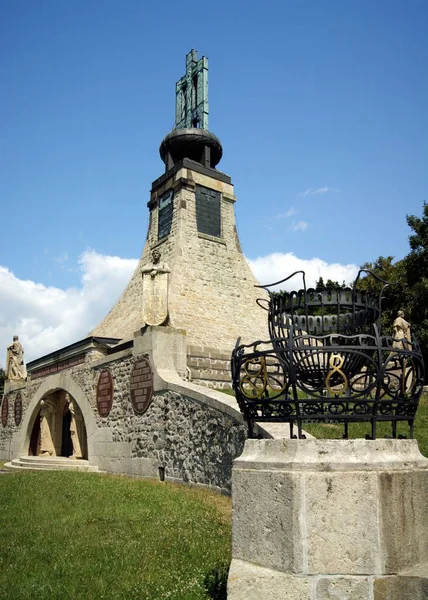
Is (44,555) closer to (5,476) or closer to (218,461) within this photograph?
(218,461)

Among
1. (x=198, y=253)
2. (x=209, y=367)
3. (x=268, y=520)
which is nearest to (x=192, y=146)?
(x=198, y=253)

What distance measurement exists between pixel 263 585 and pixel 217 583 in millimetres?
1756

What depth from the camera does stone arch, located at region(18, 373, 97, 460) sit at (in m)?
13.5

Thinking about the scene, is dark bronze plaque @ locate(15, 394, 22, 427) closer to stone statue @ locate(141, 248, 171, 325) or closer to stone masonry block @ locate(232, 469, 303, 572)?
stone statue @ locate(141, 248, 171, 325)

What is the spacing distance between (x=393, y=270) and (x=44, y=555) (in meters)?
22.0

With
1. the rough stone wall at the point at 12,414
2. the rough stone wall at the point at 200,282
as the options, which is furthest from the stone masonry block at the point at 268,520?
the rough stone wall at the point at 12,414

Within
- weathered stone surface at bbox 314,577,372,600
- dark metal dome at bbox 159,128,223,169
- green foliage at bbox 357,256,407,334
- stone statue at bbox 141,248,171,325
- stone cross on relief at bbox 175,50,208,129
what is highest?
stone cross on relief at bbox 175,50,208,129

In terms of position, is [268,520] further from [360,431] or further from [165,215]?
[165,215]

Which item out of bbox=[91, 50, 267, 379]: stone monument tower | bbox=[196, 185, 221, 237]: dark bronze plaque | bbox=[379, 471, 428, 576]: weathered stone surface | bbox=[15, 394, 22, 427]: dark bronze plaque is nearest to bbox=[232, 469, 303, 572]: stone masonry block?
bbox=[379, 471, 428, 576]: weathered stone surface

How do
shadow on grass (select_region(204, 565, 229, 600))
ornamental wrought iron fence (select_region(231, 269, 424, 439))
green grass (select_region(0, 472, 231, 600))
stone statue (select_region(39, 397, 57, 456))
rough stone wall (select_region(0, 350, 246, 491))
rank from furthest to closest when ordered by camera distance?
stone statue (select_region(39, 397, 57, 456)) < rough stone wall (select_region(0, 350, 246, 491)) < green grass (select_region(0, 472, 231, 600)) < shadow on grass (select_region(204, 565, 229, 600)) < ornamental wrought iron fence (select_region(231, 269, 424, 439))

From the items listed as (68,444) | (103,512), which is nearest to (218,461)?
(103,512)

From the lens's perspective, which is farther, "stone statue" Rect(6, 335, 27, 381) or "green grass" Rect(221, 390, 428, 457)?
"stone statue" Rect(6, 335, 27, 381)

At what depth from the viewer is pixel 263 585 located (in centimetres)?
279

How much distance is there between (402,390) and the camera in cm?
321
